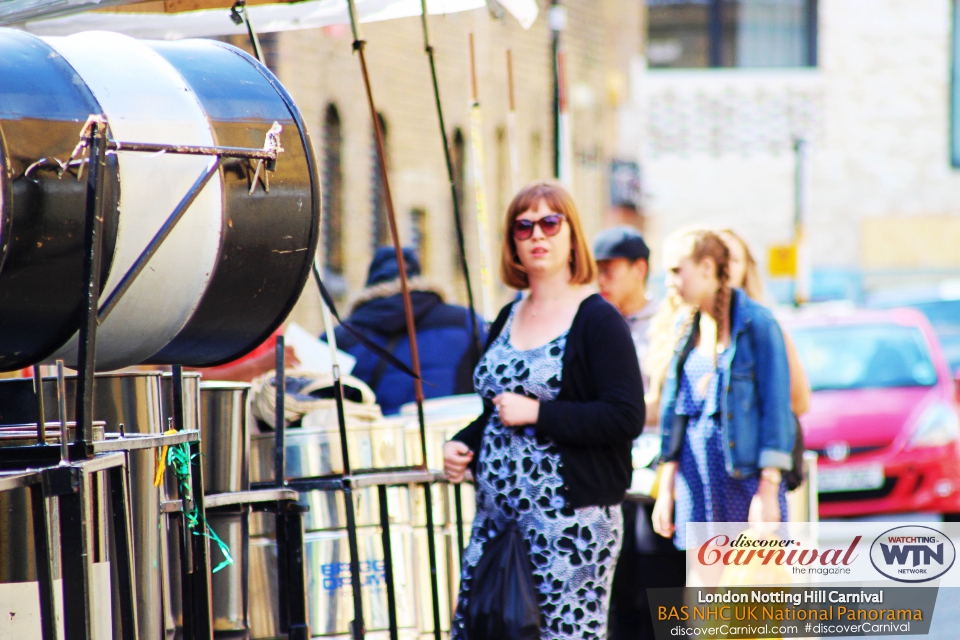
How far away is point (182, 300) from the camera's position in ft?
10.1

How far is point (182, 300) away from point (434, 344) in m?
2.87

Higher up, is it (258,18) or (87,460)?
(258,18)

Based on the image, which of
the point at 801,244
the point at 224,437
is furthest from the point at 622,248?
the point at 801,244

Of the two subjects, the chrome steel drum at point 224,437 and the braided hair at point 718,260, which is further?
the braided hair at point 718,260

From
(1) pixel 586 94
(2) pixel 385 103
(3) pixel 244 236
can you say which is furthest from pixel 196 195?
(1) pixel 586 94

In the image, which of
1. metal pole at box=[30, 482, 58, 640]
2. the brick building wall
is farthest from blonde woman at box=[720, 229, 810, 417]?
the brick building wall

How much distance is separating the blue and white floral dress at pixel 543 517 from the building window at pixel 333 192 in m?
8.41

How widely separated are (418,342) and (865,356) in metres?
5.25

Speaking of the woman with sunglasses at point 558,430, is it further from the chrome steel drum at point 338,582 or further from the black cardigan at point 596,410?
the chrome steel drum at point 338,582

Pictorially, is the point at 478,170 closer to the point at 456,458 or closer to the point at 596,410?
the point at 456,458

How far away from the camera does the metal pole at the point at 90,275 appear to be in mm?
2623

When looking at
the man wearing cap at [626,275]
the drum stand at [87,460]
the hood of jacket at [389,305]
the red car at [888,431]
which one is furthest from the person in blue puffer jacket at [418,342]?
the red car at [888,431]
